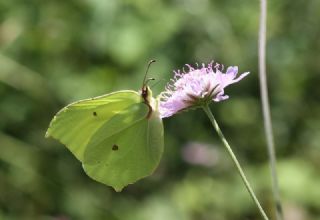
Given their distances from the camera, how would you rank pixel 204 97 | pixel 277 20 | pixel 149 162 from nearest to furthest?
pixel 204 97 → pixel 149 162 → pixel 277 20

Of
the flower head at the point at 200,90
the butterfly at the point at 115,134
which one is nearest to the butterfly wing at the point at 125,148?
the butterfly at the point at 115,134

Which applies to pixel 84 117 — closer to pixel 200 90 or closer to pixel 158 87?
pixel 200 90

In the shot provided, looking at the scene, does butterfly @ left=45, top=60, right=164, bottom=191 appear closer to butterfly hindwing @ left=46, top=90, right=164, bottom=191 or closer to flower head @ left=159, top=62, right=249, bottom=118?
butterfly hindwing @ left=46, top=90, right=164, bottom=191

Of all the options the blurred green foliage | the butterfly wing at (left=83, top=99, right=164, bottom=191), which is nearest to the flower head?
the butterfly wing at (left=83, top=99, right=164, bottom=191)

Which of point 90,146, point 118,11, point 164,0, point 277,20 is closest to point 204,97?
point 90,146

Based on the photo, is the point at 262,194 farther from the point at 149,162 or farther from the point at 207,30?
the point at 149,162

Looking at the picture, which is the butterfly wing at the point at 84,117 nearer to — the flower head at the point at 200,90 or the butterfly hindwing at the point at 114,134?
the butterfly hindwing at the point at 114,134

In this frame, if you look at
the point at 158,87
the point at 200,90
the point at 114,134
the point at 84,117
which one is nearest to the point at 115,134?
the point at 114,134
